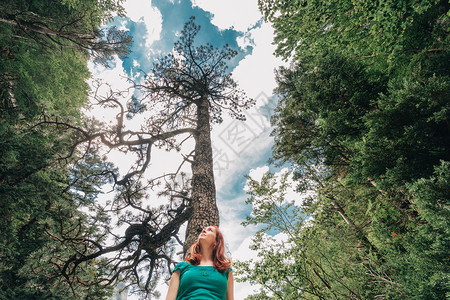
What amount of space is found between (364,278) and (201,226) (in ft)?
11.7

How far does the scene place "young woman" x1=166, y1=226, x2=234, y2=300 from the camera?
166 centimetres

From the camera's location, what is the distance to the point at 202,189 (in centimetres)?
359

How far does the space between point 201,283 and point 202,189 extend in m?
1.99

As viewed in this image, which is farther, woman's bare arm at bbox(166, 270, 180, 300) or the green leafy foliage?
the green leafy foliage

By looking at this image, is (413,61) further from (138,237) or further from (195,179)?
(138,237)

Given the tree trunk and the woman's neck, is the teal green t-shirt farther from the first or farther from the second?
the tree trunk

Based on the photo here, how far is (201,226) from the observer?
9.64 feet

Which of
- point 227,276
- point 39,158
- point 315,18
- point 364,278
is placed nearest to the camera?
point 227,276

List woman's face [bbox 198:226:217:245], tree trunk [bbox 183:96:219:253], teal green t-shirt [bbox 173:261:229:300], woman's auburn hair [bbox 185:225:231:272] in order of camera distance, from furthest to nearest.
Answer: tree trunk [bbox 183:96:219:253] < woman's face [bbox 198:226:217:245] < woman's auburn hair [bbox 185:225:231:272] < teal green t-shirt [bbox 173:261:229:300]

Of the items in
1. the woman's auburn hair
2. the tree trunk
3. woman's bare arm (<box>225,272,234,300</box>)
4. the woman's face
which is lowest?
woman's bare arm (<box>225,272,234,300</box>)

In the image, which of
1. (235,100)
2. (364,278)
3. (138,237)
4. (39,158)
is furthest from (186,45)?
(364,278)

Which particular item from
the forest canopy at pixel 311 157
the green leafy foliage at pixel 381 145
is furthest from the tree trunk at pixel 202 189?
the green leafy foliage at pixel 381 145

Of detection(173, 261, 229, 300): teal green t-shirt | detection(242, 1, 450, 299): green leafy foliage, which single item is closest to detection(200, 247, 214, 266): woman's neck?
detection(173, 261, 229, 300): teal green t-shirt

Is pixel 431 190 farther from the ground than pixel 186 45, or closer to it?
closer to it
